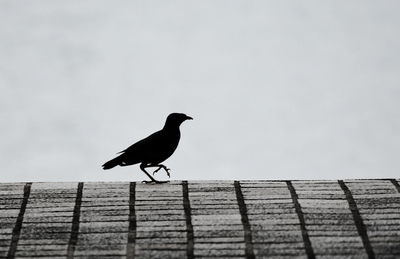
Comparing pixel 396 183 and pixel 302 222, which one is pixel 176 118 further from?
pixel 302 222

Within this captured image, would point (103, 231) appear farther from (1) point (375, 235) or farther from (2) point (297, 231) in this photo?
(1) point (375, 235)

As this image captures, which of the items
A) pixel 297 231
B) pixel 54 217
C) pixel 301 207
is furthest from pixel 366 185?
pixel 54 217

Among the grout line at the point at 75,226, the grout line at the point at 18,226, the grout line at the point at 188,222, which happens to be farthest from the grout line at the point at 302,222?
the grout line at the point at 18,226

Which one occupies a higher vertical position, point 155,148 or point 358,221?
point 358,221

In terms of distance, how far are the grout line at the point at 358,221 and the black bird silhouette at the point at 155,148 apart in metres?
1.40

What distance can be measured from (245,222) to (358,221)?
1.91 feet

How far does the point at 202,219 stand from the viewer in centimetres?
431

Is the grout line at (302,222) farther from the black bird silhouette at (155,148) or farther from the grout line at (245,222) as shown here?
the black bird silhouette at (155,148)

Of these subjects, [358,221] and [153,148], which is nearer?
[358,221]

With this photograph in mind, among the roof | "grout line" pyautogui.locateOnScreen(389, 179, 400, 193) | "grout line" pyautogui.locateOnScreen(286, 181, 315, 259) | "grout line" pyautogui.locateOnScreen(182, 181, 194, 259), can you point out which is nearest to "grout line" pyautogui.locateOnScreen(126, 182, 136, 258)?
the roof

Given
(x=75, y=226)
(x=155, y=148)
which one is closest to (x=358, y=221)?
(x=75, y=226)

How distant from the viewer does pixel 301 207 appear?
4512 mm

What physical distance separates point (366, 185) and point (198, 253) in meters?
1.51

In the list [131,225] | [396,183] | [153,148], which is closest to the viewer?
[131,225]
